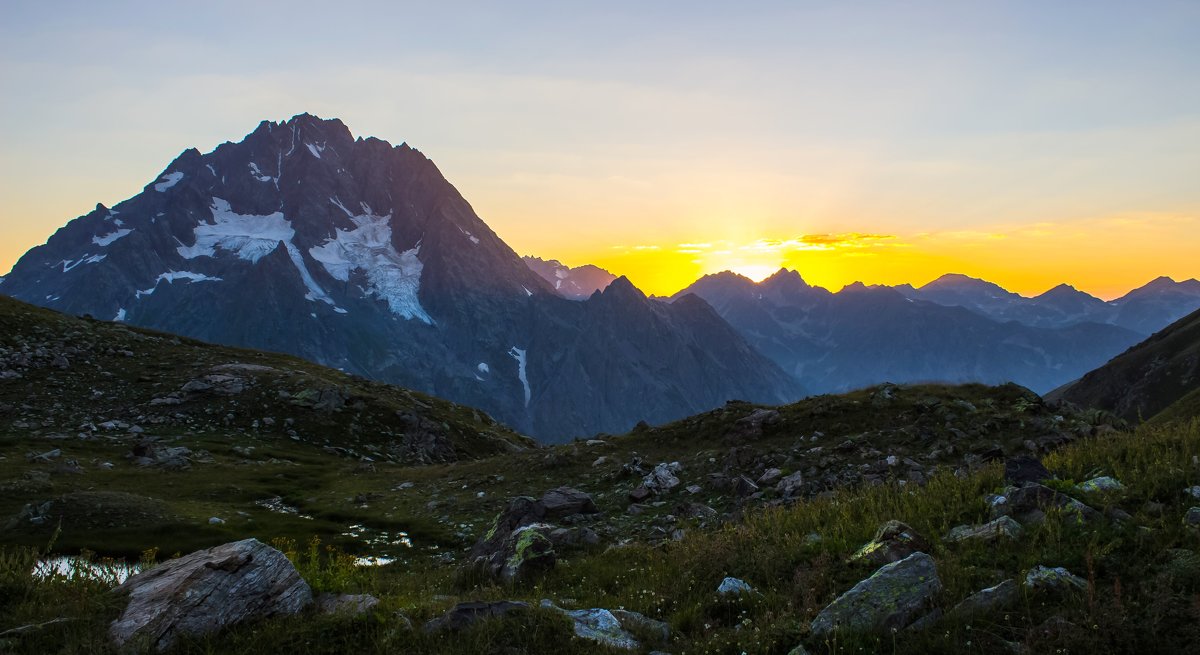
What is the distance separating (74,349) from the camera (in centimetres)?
5494

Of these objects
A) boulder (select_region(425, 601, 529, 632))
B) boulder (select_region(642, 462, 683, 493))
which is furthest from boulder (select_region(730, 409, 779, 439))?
boulder (select_region(425, 601, 529, 632))

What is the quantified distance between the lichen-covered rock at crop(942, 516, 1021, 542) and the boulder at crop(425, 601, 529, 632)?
8199 mm

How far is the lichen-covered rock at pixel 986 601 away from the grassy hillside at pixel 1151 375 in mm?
182673

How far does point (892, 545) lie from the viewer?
11328 mm

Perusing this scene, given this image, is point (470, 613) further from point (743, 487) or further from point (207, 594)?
point (743, 487)

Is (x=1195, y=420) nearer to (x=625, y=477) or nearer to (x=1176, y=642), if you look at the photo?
(x=1176, y=642)

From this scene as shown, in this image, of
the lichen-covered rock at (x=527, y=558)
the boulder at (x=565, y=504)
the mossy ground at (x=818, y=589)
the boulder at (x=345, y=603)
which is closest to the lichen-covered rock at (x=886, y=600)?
the mossy ground at (x=818, y=589)

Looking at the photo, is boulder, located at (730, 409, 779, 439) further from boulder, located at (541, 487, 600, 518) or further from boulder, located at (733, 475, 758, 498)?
boulder, located at (541, 487, 600, 518)

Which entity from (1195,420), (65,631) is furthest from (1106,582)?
(65,631)

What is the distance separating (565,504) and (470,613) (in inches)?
615

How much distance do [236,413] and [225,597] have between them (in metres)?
50.2

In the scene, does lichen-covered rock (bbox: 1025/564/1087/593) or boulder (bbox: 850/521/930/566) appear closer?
lichen-covered rock (bbox: 1025/564/1087/593)

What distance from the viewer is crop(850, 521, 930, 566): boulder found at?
1110 centimetres

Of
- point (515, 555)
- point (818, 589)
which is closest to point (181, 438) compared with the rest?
point (515, 555)
